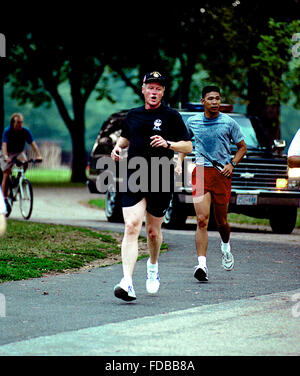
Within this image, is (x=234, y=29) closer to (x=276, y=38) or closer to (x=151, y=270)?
(x=276, y=38)

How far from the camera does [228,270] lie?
11383 mm

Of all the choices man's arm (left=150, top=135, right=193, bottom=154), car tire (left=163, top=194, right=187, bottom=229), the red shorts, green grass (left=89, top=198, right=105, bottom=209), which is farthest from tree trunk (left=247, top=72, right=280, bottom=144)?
man's arm (left=150, top=135, right=193, bottom=154)

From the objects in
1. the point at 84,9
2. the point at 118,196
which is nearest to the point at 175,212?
the point at 118,196

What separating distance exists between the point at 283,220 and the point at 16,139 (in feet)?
17.3

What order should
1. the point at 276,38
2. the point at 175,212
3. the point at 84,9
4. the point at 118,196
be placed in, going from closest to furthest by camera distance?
the point at 175,212
the point at 118,196
the point at 276,38
the point at 84,9

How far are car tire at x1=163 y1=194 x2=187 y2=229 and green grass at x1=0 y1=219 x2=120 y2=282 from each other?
5.93ft

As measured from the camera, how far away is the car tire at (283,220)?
18141mm

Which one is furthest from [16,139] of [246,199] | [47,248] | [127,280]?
[127,280]

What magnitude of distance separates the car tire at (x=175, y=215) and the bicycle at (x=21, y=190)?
3.16m

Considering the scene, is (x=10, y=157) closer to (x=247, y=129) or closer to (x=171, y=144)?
(x=247, y=129)

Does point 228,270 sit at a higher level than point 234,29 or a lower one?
lower

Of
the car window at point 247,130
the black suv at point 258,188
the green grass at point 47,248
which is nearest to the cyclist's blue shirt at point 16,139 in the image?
the green grass at point 47,248

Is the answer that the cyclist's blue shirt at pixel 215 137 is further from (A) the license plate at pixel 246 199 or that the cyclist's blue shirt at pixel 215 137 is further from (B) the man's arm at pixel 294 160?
(A) the license plate at pixel 246 199
